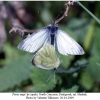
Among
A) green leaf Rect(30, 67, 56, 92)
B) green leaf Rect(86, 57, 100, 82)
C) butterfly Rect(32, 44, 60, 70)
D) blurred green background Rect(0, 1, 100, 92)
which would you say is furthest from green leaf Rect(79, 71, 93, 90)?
butterfly Rect(32, 44, 60, 70)

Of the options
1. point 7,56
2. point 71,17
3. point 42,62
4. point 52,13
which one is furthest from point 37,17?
point 42,62

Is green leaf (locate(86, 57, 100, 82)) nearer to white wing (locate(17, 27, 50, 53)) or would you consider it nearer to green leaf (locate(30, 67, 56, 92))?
green leaf (locate(30, 67, 56, 92))

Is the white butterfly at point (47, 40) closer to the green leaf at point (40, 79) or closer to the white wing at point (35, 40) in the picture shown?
the white wing at point (35, 40)

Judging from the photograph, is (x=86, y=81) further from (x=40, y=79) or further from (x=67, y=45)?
(x=67, y=45)

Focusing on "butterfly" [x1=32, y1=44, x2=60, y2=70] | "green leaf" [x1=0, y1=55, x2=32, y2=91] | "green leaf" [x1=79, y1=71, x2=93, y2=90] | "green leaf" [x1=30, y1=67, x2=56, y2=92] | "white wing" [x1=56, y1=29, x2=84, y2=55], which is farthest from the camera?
"green leaf" [x1=79, y1=71, x2=93, y2=90]

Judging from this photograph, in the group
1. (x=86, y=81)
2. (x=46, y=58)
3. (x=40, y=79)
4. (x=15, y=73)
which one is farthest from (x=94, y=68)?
(x=46, y=58)

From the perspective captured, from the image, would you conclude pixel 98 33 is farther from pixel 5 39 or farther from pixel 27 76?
pixel 5 39

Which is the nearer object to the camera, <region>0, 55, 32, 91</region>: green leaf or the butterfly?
the butterfly
